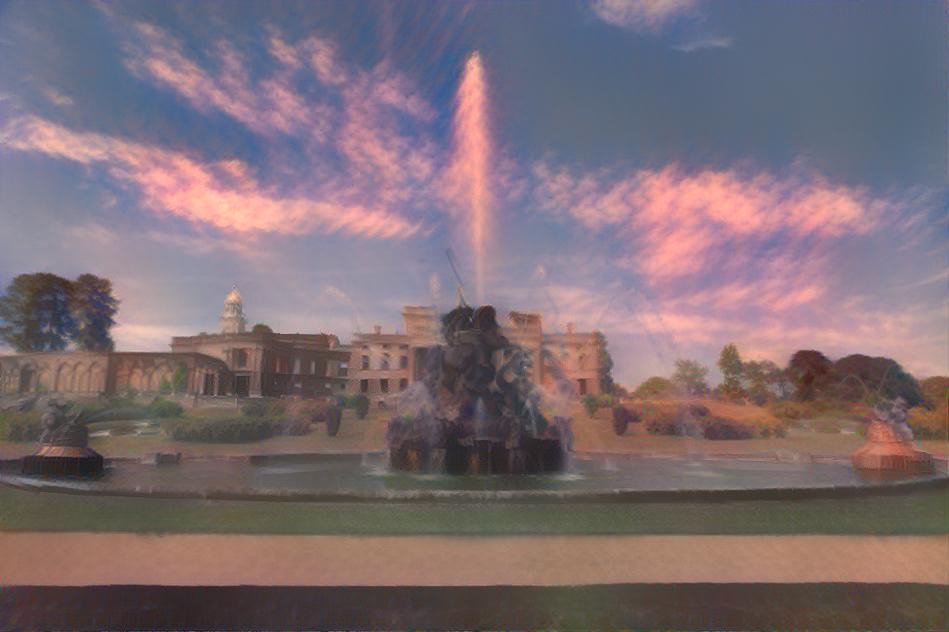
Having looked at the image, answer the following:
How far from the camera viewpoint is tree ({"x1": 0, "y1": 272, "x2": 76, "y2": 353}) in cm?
2812

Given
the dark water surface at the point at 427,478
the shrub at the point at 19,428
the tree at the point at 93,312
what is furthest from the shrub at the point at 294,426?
the tree at the point at 93,312

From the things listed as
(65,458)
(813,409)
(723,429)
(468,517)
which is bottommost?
(468,517)

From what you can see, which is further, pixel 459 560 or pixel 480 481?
pixel 480 481

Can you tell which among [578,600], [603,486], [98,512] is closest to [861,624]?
[578,600]

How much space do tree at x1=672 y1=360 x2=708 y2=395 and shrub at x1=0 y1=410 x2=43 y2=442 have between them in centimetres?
2635

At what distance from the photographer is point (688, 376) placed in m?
33.8

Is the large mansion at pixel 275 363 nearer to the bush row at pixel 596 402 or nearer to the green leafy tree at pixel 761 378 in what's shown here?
the bush row at pixel 596 402

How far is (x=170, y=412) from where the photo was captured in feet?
83.4

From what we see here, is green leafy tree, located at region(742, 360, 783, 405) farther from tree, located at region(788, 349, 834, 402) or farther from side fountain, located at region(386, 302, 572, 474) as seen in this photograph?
side fountain, located at region(386, 302, 572, 474)

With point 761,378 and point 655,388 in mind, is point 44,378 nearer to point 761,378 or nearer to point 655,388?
point 655,388

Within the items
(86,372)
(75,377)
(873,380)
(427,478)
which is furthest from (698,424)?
(75,377)

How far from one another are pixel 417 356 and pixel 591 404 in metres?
9.39

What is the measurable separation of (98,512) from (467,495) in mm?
4837

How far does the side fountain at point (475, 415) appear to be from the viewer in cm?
1392
